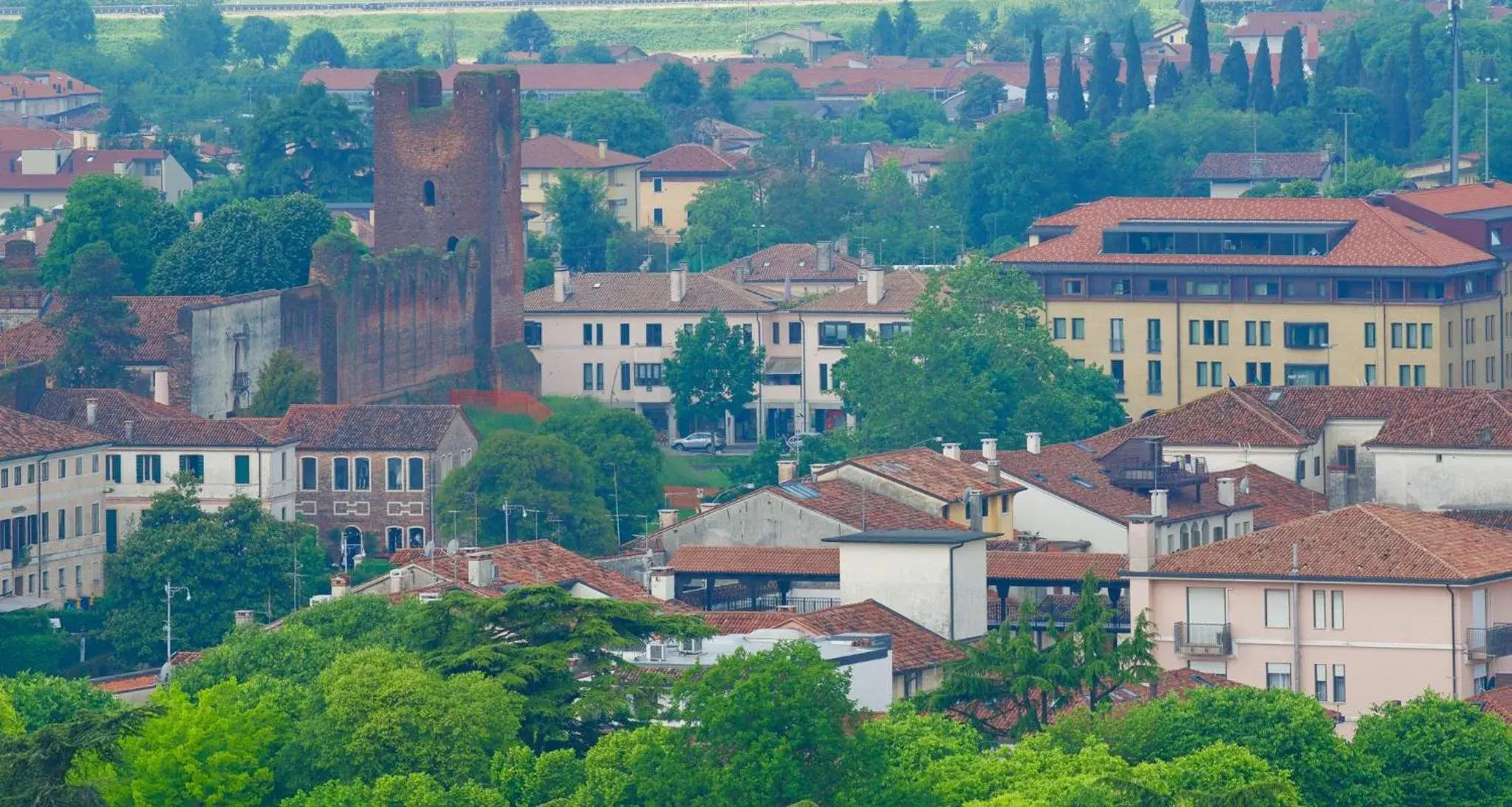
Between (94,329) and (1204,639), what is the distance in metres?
41.1

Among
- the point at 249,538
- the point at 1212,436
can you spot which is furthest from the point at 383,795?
the point at 1212,436

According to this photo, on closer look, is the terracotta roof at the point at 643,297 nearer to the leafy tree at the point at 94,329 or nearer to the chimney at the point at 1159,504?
the leafy tree at the point at 94,329

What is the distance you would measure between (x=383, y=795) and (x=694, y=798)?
15.7 ft

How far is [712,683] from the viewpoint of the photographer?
63438 mm

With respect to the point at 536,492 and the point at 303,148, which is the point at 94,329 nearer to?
the point at 536,492

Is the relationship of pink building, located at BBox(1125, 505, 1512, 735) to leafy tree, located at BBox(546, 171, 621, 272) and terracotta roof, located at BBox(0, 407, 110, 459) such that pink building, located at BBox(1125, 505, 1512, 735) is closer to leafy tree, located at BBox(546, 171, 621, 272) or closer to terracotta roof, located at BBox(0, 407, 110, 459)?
terracotta roof, located at BBox(0, 407, 110, 459)

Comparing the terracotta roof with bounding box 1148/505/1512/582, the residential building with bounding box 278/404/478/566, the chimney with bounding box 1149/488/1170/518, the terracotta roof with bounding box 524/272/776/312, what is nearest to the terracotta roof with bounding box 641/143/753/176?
the terracotta roof with bounding box 524/272/776/312

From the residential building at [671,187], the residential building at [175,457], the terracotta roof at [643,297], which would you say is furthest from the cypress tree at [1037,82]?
the residential building at [175,457]

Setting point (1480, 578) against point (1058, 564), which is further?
point (1058, 564)

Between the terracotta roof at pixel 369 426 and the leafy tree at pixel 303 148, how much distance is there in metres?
46.3

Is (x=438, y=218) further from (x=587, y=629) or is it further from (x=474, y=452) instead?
(x=587, y=629)

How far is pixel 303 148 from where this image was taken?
158 m

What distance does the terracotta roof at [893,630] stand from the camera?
76875 mm

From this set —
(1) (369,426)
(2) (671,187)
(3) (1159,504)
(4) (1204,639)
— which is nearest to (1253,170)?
(2) (671,187)
